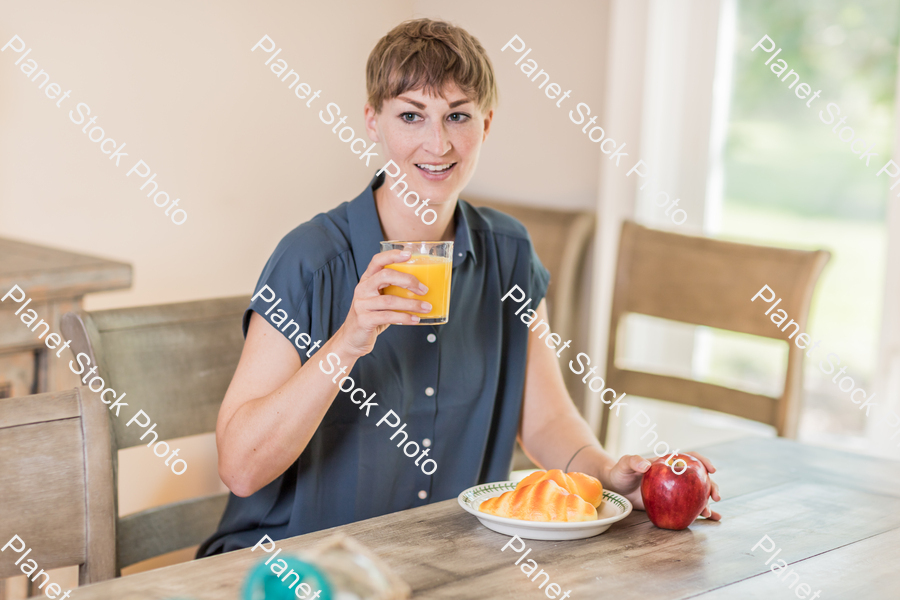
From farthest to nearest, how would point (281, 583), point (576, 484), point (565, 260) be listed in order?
point (565, 260)
point (576, 484)
point (281, 583)

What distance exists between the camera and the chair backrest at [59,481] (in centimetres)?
97

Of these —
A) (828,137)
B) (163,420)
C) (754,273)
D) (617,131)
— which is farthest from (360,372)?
(828,137)

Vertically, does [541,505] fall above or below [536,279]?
below

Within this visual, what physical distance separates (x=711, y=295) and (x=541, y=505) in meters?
1.11

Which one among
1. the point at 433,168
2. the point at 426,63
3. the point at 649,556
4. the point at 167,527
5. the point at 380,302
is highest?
the point at 426,63

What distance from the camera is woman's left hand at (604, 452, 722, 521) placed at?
1.09 metres

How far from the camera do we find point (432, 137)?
1.28 meters

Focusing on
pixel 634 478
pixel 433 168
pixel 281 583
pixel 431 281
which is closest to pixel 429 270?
pixel 431 281

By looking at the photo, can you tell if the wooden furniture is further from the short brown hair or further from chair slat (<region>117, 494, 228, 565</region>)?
the short brown hair

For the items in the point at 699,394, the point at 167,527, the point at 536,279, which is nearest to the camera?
the point at 167,527

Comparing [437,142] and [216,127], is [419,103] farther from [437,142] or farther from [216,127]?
[216,127]

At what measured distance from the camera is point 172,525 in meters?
1.39

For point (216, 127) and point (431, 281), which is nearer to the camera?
point (431, 281)

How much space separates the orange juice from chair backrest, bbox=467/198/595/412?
1251mm
